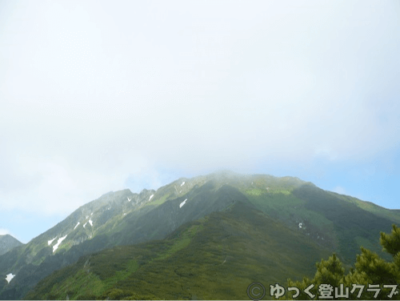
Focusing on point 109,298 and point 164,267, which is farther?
point 164,267

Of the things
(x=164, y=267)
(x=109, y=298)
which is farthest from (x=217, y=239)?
(x=109, y=298)

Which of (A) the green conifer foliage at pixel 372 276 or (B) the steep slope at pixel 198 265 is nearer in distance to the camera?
(A) the green conifer foliage at pixel 372 276

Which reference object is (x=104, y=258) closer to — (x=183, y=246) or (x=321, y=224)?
(x=183, y=246)

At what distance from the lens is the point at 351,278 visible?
24.0 m

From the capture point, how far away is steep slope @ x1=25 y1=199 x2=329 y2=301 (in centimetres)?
7381

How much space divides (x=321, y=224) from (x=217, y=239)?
94.5 meters

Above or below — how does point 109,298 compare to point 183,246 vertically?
below

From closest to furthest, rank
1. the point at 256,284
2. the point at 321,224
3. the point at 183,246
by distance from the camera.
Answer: the point at 256,284, the point at 183,246, the point at 321,224

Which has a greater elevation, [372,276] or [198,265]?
[372,276]

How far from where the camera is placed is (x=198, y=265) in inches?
3765

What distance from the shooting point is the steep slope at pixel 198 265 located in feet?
242

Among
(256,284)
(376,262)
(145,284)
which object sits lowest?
(256,284)

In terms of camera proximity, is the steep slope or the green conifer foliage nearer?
the green conifer foliage

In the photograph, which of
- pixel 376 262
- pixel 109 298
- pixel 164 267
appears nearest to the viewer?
pixel 376 262
